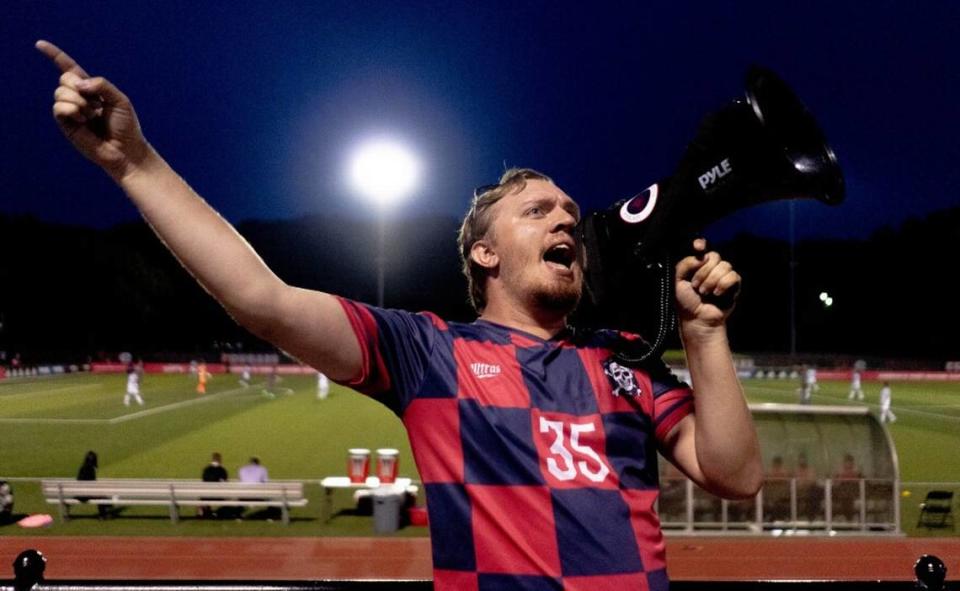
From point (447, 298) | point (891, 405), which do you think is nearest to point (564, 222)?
point (891, 405)

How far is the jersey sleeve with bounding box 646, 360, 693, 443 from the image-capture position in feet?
6.97

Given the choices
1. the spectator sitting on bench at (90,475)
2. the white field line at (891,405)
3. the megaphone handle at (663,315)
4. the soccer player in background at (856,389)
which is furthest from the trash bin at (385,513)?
the soccer player in background at (856,389)

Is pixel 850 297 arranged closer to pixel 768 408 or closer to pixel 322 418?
pixel 322 418

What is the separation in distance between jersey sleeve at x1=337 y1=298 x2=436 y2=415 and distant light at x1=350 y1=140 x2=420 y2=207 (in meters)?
34.4

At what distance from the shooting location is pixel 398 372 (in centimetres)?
200

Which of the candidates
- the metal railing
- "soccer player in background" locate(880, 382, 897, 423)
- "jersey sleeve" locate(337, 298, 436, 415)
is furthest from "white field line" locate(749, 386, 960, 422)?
"jersey sleeve" locate(337, 298, 436, 415)

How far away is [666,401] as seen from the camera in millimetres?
2139

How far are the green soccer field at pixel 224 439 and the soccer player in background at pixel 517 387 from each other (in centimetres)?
1287

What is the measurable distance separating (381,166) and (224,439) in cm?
1624

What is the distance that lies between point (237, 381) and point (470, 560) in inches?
1981

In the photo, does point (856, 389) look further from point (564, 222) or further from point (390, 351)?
point (390, 351)

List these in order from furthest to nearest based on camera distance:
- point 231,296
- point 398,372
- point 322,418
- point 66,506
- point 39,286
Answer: point 39,286, point 322,418, point 66,506, point 398,372, point 231,296

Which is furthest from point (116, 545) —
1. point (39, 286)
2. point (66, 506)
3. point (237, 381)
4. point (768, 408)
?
point (39, 286)

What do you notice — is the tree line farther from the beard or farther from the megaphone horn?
the megaphone horn
